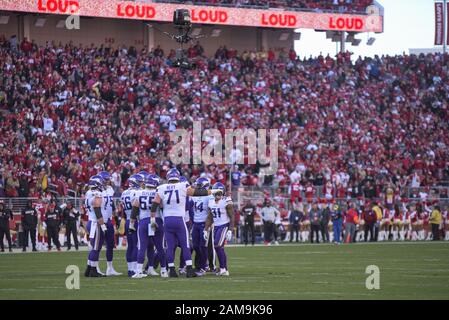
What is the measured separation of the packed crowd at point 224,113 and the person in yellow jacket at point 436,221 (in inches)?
121

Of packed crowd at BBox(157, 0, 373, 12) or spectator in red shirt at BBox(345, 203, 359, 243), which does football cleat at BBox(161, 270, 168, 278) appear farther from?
packed crowd at BBox(157, 0, 373, 12)

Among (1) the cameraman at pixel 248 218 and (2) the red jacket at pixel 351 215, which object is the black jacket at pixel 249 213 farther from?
(2) the red jacket at pixel 351 215

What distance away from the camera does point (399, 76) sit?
50094 millimetres

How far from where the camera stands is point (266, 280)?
1847 cm

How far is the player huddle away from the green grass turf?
1.83 ft

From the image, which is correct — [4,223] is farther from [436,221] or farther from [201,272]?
[436,221]

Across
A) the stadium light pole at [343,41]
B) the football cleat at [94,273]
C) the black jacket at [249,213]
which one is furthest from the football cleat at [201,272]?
the stadium light pole at [343,41]

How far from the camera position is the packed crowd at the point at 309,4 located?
48653 mm

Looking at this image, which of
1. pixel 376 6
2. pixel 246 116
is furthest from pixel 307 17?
pixel 246 116

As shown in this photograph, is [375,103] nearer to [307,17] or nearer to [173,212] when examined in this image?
[307,17]

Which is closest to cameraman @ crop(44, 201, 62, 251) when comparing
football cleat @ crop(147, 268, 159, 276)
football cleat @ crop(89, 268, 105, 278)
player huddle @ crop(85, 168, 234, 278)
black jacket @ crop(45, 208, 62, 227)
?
black jacket @ crop(45, 208, 62, 227)

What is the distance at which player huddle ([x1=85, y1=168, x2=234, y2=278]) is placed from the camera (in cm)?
1933

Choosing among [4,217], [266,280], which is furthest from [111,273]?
[4,217]
